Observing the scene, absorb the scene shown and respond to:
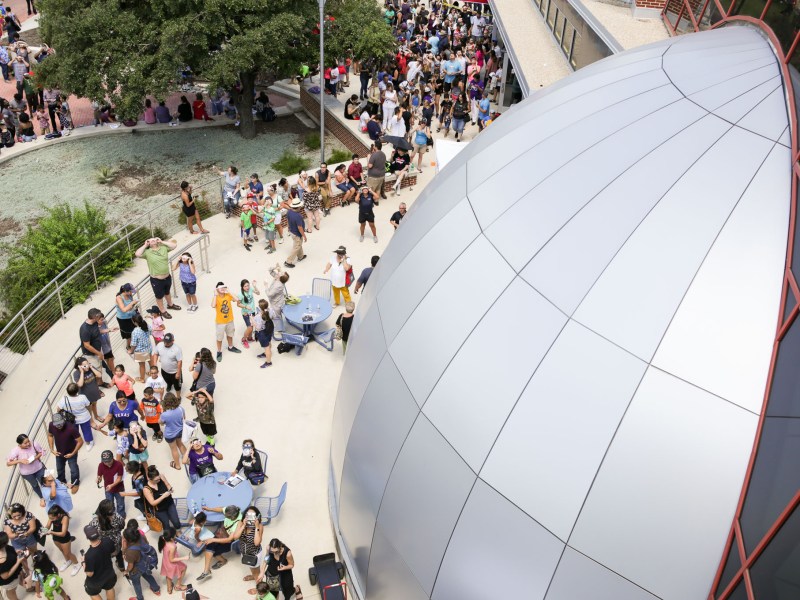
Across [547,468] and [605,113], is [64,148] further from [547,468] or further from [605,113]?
[547,468]

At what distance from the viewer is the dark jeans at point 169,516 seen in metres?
12.0

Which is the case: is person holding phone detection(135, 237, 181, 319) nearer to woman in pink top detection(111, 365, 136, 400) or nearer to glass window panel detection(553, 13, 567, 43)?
woman in pink top detection(111, 365, 136, 400)

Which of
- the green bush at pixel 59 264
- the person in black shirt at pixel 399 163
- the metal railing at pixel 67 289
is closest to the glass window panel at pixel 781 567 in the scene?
the metal railing at pixel 67 289

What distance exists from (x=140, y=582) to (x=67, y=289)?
355 inches

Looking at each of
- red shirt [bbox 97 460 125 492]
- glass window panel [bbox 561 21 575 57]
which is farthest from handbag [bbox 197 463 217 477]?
glass window panel [bbox 561 21 575 57]

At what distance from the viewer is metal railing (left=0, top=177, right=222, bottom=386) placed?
16.5m

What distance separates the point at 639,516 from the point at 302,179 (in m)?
15.7

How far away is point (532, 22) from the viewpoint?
29.3 metres

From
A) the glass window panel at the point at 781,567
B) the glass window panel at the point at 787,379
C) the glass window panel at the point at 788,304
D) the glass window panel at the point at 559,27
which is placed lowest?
the glass window panel at the point at 559,27

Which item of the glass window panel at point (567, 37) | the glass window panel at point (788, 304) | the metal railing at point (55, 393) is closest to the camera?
the glass window panel at point (788, 304)

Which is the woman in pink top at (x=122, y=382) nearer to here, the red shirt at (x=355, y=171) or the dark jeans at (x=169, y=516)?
the dark jeans at (x=169, y=516)

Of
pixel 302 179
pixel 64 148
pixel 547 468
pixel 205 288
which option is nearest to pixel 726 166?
pixel 547 468

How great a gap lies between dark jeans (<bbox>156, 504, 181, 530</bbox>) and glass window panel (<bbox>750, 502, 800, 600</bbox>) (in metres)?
8.73

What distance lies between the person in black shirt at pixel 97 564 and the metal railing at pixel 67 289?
657cm
